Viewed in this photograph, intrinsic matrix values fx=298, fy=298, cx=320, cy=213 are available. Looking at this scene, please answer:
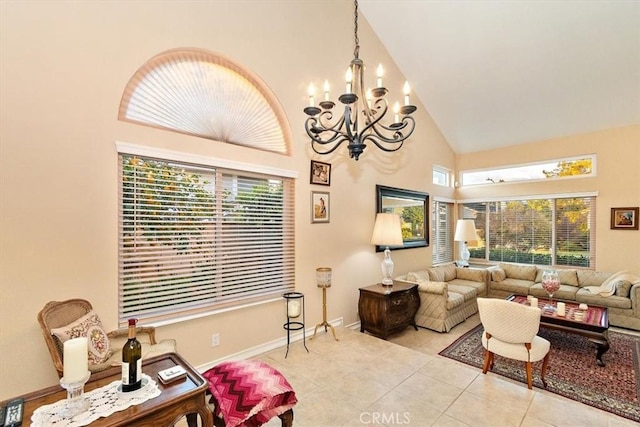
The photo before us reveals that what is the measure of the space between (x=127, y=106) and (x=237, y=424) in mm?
2628

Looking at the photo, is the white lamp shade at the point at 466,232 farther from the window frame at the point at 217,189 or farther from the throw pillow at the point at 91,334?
the throw pillow at the point at 91,334

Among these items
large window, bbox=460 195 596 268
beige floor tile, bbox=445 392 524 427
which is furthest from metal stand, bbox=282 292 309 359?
large window, bbox=460 195 596 268

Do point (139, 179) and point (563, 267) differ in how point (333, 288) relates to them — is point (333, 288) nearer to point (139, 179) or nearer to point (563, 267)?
point (139, 179)

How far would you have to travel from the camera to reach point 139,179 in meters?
2.65

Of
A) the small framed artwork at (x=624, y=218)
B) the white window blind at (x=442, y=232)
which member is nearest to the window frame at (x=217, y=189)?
the white window blind at (x=442, y=232)

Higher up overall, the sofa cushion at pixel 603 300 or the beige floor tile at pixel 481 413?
the sofa cushion at pixel 603 300

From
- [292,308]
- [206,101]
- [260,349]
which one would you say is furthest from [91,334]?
[206,101]

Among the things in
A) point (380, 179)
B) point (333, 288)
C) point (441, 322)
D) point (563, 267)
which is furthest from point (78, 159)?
point (563, 267)

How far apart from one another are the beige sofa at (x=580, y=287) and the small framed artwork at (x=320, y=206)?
394cm

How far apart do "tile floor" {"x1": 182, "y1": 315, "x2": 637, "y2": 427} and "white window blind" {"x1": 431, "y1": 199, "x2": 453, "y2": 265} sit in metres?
3.55

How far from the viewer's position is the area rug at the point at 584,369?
2.75 metres

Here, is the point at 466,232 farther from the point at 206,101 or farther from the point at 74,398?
the point at 74,398

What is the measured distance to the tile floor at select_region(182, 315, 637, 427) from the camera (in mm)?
2289

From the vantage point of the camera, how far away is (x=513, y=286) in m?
5.52
